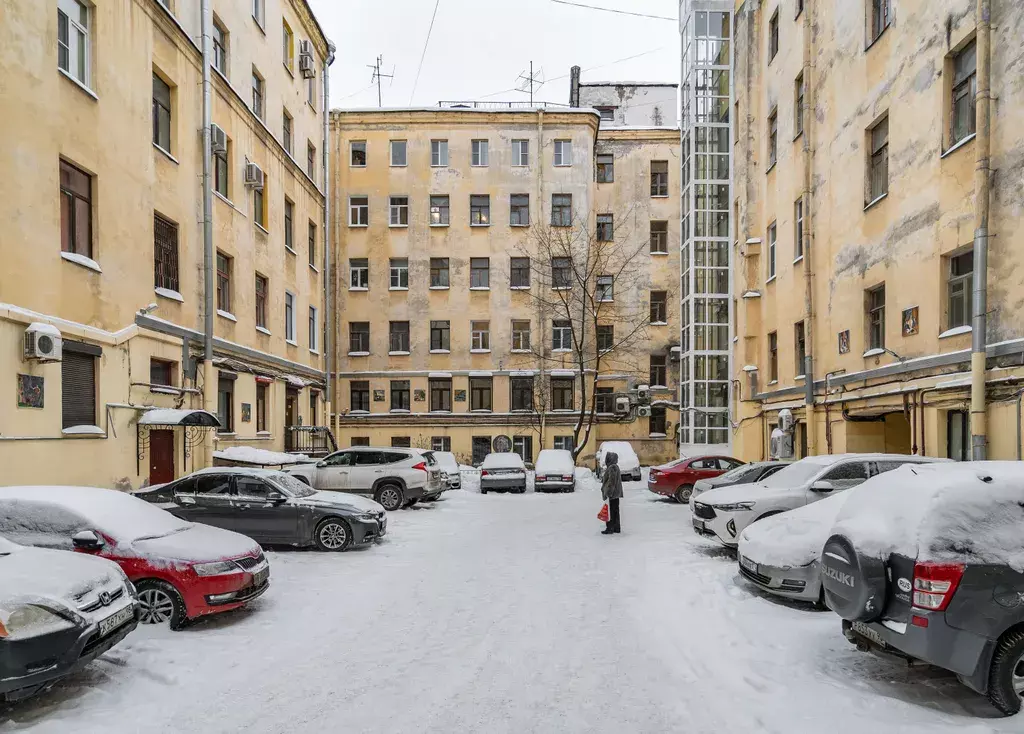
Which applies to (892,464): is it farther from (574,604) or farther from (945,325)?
(574,604)

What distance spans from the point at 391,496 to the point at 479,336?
17785 millimetres

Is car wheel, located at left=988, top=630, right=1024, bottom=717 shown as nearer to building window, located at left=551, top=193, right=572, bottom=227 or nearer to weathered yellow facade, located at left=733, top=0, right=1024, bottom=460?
weathered yellow facade, located at left=733, top=0, right=1024, bottom=460

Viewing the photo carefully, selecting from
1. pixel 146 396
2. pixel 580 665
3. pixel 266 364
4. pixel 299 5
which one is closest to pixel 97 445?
pixel 146 396

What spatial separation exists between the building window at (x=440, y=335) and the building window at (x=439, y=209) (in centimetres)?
502

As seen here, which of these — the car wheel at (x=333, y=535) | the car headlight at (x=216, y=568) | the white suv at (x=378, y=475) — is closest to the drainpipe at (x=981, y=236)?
the car wheel at (x=333, y=535)

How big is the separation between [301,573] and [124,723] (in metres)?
5.33

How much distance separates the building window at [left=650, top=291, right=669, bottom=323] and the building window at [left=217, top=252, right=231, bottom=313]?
22.4 metres

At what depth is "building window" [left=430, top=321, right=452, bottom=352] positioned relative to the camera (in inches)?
1391

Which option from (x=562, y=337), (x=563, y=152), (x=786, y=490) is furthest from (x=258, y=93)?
(x=786, y=490)

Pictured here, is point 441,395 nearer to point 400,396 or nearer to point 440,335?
point 400,396

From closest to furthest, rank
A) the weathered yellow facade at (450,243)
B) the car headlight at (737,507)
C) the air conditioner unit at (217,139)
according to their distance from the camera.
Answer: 1. the car headlight at (737,507)
2. the air conditioner unit at (217,139)
3. the weathered yellow facade at (450,243)

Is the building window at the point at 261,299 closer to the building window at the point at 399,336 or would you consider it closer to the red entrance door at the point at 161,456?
the red entrance door at the point at 161,456

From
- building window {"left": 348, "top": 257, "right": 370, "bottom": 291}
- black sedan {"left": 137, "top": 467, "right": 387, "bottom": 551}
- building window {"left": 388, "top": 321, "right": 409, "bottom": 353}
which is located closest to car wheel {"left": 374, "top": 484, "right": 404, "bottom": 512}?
black sedan {"left": 137, "top": 467, "right": 387, "bottom": 551}

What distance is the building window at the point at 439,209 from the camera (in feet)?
117
